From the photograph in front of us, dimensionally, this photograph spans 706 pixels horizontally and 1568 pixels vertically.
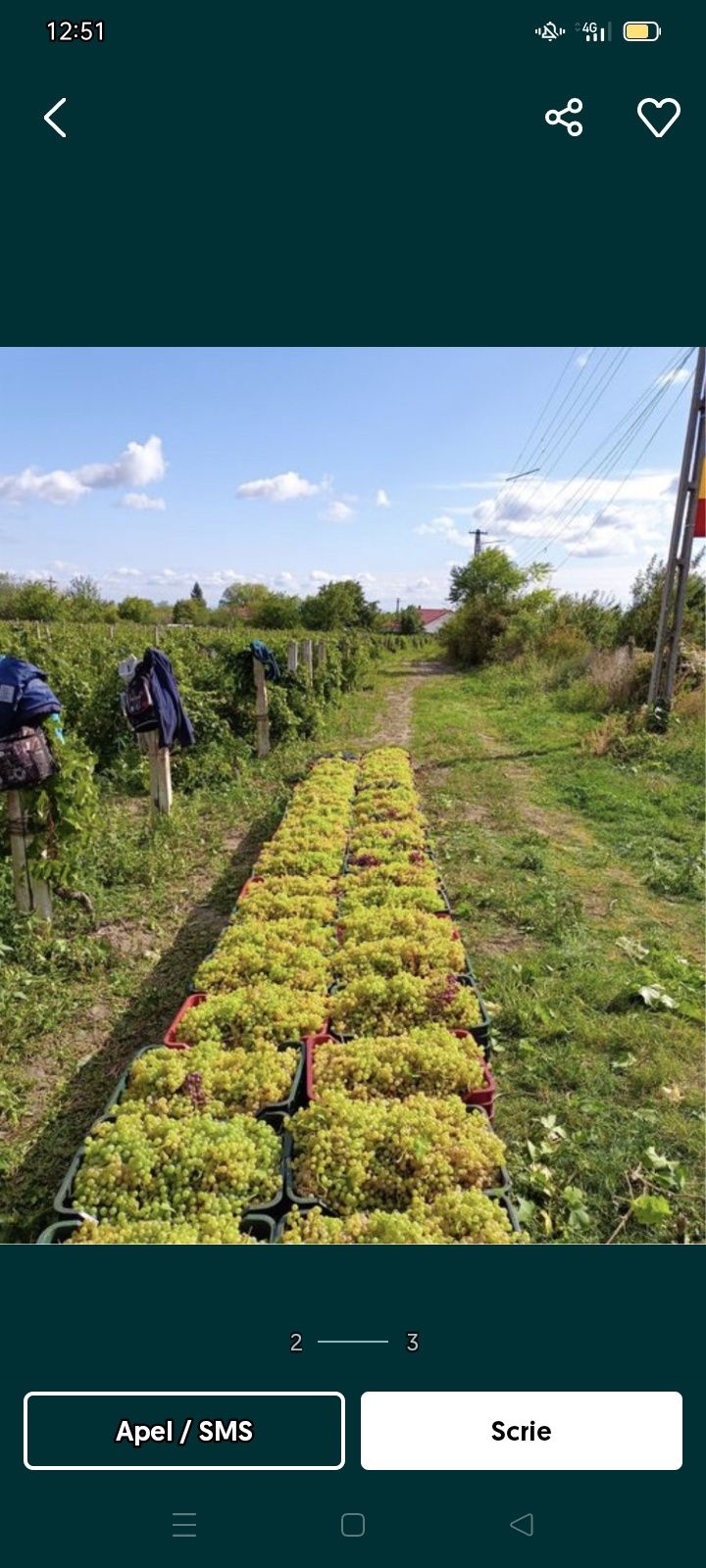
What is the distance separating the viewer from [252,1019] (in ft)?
10.5

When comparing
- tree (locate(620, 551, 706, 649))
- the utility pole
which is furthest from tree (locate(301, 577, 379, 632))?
the utility pole

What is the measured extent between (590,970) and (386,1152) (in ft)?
8.80

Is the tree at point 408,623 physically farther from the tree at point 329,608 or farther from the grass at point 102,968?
the grass at point 102,968

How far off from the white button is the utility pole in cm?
1149

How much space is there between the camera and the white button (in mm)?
1019

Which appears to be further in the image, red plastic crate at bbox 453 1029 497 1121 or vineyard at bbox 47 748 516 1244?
red plastic crate at bbox 453 1029 497 1121

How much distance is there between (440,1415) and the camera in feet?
3.44

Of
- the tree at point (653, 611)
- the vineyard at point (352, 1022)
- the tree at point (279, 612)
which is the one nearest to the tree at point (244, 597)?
the tree at point (279, 612)

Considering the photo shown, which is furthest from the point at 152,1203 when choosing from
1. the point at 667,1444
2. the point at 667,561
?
the point at 667,561

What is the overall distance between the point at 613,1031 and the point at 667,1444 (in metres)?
3.19

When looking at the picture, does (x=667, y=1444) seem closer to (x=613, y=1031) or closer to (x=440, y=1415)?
(x=440, y=1415)

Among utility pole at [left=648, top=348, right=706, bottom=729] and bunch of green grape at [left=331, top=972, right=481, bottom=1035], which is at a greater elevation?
utility pole at [left=648, top=348, right=706, bottom=729]
